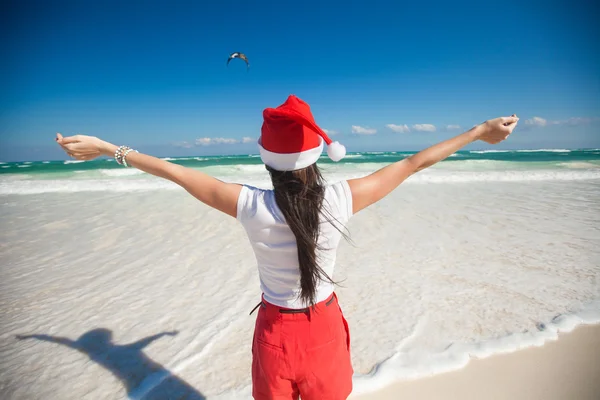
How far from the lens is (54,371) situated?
2705 millimetres

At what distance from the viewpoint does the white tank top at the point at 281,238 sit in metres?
1.17

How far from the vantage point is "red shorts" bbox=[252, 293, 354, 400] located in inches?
48.3

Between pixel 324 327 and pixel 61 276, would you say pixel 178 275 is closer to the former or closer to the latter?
pixel 61 276

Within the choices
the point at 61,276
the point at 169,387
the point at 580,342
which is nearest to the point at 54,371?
the point at 169,387

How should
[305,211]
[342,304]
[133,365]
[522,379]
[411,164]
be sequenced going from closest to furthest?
[305,211], [411,164], [522,379], [133,365], [342,304]

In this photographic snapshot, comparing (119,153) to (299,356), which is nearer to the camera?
(299,356)

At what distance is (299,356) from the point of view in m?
1.22

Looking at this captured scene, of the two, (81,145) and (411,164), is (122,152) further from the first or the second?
(411,164)

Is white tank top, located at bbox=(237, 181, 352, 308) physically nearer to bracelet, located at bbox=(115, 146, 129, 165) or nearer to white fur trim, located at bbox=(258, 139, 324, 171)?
white fur trim, located at bbox=(258, 139, 324, 171)

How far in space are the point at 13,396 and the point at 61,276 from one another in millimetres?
2473

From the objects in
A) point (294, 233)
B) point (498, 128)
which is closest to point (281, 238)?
point (294, 233)

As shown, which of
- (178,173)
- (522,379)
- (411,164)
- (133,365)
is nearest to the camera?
(178,173)

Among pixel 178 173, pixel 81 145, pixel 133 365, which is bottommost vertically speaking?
pixel 133 365

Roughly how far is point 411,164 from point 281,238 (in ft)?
2.29
